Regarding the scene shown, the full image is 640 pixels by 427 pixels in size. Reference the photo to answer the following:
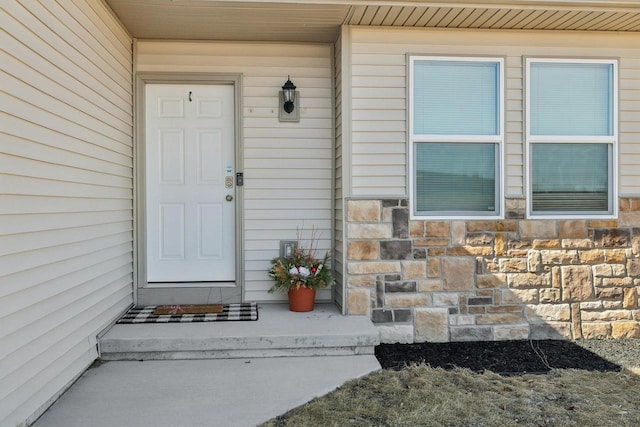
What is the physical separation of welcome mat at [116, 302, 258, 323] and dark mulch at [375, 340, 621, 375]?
1.08 m

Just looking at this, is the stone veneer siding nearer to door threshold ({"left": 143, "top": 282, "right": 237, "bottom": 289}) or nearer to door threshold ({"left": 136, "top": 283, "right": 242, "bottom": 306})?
door threshold ({"left": 143, "top": 282, "right": 237, "bottom": 289})

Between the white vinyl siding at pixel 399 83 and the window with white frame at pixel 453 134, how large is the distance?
8 cm

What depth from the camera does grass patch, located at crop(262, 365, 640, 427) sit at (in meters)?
2.72

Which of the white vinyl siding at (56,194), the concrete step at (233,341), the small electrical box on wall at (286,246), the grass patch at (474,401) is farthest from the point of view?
the small electrical box on wall at (286,246)

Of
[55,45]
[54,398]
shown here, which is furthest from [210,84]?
[54,398]

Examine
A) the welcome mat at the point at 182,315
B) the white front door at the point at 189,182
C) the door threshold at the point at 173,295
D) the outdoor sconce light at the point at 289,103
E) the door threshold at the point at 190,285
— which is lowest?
the welcome mat at the point at 182,315

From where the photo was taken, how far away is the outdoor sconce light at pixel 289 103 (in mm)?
4462

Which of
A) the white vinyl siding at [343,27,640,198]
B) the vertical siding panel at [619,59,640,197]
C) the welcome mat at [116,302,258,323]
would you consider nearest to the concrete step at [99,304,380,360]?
the welcome mat at [116,302,258,323]

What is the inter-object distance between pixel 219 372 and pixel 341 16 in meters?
2.65

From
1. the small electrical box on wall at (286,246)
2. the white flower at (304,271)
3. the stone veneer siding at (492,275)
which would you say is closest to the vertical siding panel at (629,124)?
the stone veneer siding at (492,275)

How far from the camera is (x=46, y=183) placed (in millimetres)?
2789

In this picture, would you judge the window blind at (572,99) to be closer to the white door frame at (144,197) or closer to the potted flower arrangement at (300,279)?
the potted flower arrangement at (300,279)

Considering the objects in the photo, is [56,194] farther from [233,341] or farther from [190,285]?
[190,285]

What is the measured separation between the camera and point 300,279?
425cm
